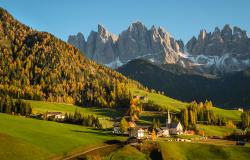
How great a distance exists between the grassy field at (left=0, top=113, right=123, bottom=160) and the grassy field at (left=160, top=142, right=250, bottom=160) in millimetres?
24541

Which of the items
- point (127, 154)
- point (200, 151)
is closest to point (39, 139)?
point (127, 154)

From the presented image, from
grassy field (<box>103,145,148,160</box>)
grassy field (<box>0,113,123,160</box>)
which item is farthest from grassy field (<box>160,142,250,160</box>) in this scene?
grassy field (<box>0,113,123,160</box>)

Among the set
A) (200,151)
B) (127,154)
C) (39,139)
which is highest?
(39,139)

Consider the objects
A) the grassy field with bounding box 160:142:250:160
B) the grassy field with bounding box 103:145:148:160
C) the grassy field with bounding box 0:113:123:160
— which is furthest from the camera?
the grassy field with bounding box 160:142:250:160

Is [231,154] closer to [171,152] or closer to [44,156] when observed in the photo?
[171,152]

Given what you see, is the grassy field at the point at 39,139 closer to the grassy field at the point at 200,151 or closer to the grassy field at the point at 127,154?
the grassy field at the point at 127,154

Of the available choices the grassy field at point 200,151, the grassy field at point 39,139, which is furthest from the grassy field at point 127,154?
the grassy field at point 39,139

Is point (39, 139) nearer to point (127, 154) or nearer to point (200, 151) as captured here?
point (127, 154)

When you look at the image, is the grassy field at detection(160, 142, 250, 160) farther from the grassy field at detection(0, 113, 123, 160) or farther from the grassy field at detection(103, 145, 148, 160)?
the grassy field at detection(0, 113, 123, 160)

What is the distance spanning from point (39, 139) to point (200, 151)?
50.4 meters

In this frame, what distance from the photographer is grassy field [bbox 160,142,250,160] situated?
13862cm

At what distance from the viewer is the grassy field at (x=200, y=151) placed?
139 meters

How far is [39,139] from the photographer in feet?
462

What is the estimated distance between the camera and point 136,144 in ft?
491
